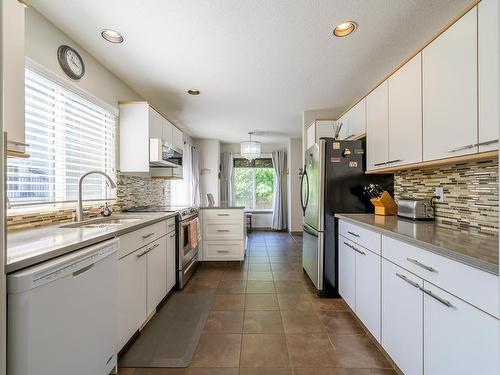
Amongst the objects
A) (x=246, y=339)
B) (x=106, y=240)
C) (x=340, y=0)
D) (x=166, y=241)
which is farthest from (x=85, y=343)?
(x=340, y=0)

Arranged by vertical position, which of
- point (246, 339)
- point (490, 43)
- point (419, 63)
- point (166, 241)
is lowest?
point (246, 339)

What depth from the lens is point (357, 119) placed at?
2.67m

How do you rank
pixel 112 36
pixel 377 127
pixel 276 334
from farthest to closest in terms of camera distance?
pixel 377 127 < pixel 112 36 < pixel 276 334

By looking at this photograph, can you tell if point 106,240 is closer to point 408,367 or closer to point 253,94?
point 408,367

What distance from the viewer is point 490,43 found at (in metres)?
1.14

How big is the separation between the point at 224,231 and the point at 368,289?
2.18 m

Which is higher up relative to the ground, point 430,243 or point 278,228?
point 430,243

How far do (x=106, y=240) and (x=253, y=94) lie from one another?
262 centimetres

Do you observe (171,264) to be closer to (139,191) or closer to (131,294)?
(131,294)

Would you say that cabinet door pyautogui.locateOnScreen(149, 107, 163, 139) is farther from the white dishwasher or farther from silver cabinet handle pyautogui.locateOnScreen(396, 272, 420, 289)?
silver cabinet handle pyautogui.locateOnScreen(396, 272, 420, 289)

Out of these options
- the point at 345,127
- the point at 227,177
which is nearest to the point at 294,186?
the point at 227,177

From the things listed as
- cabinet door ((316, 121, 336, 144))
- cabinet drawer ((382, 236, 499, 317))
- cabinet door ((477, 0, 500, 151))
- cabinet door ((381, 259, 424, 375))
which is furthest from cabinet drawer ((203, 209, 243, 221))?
cabinet door ((477, 0, 500, 151))

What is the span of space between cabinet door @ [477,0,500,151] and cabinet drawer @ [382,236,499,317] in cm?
61

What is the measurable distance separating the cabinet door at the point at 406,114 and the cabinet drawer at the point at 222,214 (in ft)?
6.96
